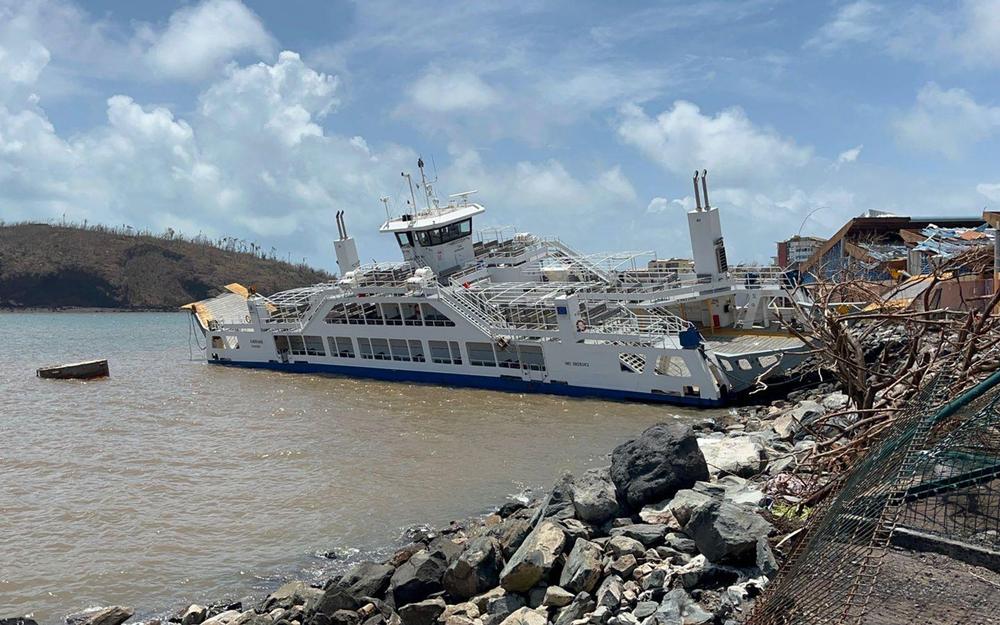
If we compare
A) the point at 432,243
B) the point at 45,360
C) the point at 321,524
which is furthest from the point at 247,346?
the point at 321,524

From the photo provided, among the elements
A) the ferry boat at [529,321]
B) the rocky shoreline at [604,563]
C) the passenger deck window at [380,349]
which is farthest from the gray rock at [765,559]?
the passenger deck window at [380,349]

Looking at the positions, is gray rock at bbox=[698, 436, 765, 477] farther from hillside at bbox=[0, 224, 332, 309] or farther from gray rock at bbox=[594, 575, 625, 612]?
hillside at bbox=[0, 224, 332, 309]

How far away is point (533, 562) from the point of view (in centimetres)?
854

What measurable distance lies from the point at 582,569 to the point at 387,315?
72.7ft

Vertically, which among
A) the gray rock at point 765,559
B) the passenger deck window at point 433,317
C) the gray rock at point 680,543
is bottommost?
the gray rock at point 680,543

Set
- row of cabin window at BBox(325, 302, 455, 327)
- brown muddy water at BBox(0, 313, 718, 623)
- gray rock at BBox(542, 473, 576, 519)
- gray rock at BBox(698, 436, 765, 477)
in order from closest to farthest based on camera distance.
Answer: gray rock at BBox(542, 473, 576, 519) → gray rock at BBox(698, 436, 765, 477) → brown muddy water at BBox(0, 313, 718, 623) → row of cabin window at BBox(325, 302, 455, 327)

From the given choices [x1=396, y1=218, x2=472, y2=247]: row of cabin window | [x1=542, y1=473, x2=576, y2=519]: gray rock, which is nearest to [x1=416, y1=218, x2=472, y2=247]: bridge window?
[x1=396, y1=218, x2=472, y2=247]: row of cabin window

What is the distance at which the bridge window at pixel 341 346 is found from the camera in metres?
30.8

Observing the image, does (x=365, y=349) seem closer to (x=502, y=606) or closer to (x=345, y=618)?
(x=345, y=618)

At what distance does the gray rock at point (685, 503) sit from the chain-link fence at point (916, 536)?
226 cm

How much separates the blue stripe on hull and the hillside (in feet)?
230

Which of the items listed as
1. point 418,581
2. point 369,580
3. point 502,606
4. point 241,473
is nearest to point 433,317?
point 241,473

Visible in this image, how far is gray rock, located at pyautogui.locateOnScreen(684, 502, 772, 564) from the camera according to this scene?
7.41 metres

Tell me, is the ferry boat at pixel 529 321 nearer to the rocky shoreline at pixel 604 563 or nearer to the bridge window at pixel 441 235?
the bridge window at pixel 441 235
